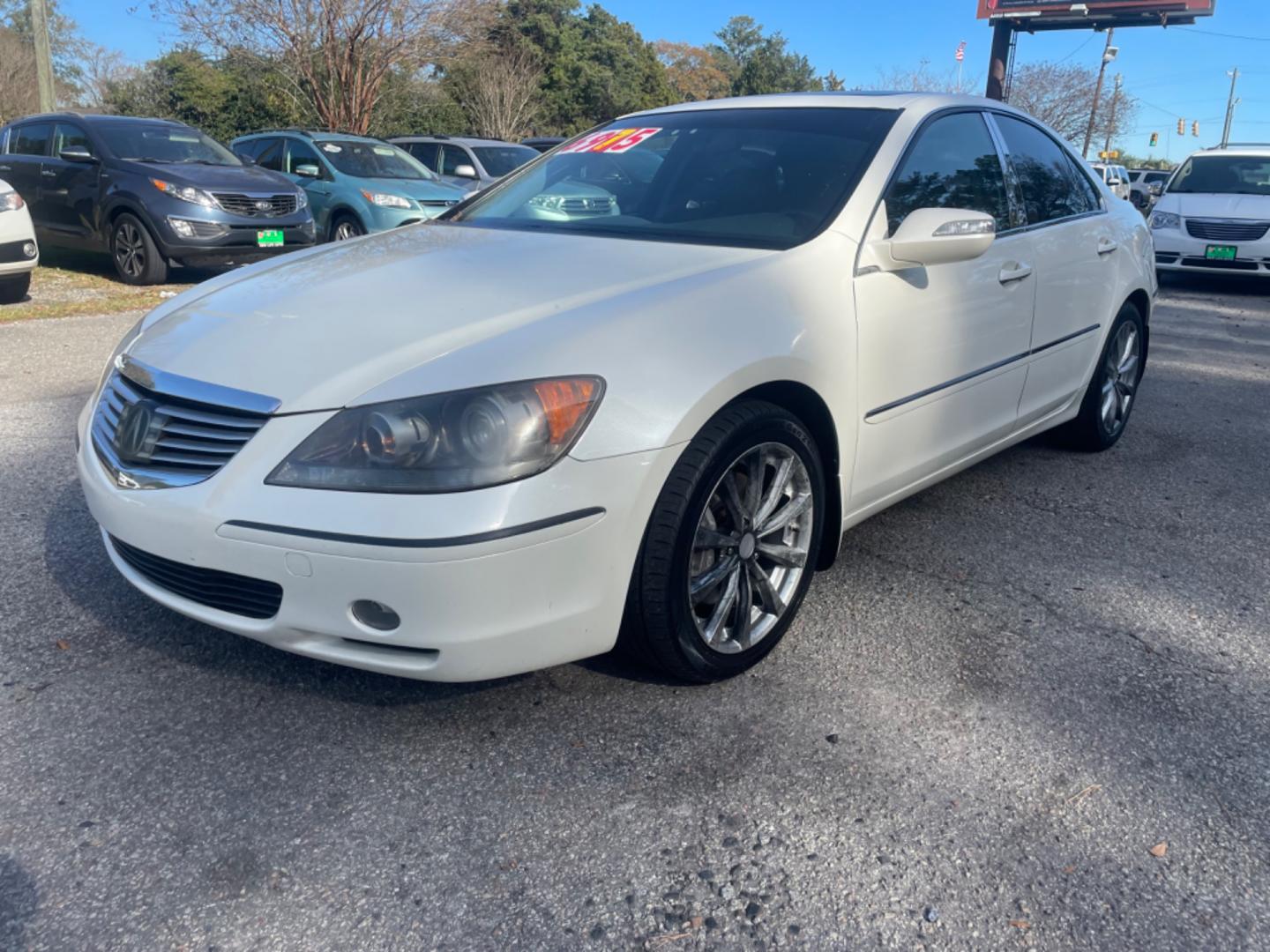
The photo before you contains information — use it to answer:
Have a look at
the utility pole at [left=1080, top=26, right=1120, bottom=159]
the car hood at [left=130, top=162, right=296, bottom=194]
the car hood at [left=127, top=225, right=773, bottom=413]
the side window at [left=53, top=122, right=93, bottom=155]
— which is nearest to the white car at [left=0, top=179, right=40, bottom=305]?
the car hood at [left=130, top=162, right=296, bottom=194]

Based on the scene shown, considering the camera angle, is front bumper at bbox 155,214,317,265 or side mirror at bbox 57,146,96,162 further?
side mirror at bbox 57,146,96,162

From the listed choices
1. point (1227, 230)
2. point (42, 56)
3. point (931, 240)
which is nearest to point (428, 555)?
point (931, 240)

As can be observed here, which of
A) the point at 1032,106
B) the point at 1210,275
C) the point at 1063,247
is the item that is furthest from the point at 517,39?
the point at 1063,247

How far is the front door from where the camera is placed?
Result: 10.0 ft

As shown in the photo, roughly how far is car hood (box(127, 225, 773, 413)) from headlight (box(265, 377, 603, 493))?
5 centimetres

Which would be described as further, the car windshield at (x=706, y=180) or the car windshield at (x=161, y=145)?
the car windshield at (x=161, y=145)

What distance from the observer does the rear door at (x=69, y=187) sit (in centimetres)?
977

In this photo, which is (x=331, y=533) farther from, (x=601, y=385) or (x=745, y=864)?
(x=745, y=864)

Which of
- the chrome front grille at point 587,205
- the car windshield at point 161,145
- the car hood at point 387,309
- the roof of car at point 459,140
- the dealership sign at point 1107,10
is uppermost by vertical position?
the dealership sign at point 1107,10

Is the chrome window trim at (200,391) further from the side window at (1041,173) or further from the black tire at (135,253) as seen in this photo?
the black tire at (135,253)

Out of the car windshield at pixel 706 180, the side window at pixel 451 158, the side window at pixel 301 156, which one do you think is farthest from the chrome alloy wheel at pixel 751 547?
the side window at pixel 451 158

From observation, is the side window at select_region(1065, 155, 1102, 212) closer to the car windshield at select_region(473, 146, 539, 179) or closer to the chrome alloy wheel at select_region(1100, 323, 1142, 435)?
the chrome alloy wheel at select_region(1100, 323, 1142, 435)

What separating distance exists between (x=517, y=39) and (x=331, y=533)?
1656 inches

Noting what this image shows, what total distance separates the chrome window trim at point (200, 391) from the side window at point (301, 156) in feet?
31.5
